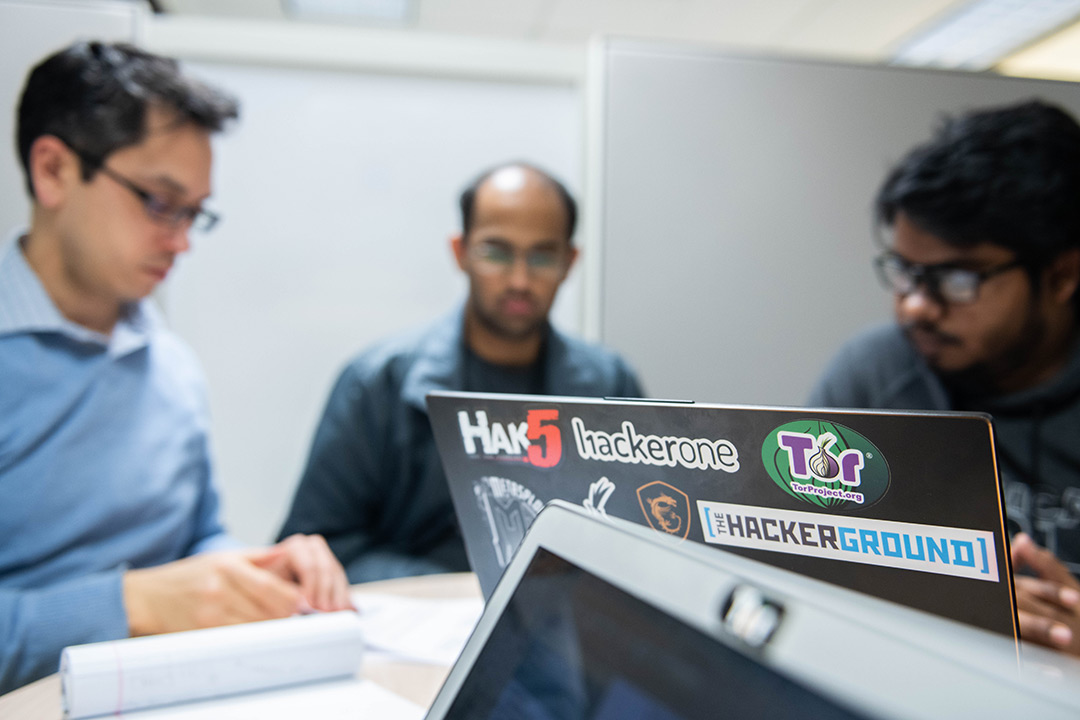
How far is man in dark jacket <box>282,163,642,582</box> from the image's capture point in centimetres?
137

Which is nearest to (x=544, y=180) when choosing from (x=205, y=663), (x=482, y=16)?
(x=205, y=663)

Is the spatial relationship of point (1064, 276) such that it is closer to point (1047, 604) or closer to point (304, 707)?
point (1047, 604)

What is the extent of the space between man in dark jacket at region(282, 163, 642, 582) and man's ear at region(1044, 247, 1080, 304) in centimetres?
96

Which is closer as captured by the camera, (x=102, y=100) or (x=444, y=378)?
(x=102, y=100)

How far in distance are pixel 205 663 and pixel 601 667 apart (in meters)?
0.48

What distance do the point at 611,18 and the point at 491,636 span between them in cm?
368

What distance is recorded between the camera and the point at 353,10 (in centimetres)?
329

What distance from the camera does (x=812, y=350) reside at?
1865 mm

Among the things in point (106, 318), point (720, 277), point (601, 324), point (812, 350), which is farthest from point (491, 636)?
point (812, 350)

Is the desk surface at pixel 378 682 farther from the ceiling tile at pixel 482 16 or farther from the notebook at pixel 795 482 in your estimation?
the ceiling tile at pixel 482 16

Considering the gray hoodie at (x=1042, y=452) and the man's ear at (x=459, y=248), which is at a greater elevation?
the man's ear at (x=459, y=248)

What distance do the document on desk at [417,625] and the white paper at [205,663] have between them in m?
0.08

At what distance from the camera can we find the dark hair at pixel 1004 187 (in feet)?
4.52

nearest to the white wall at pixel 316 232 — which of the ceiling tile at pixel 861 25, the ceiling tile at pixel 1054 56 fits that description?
the ceiling tile at pixel 861 25
